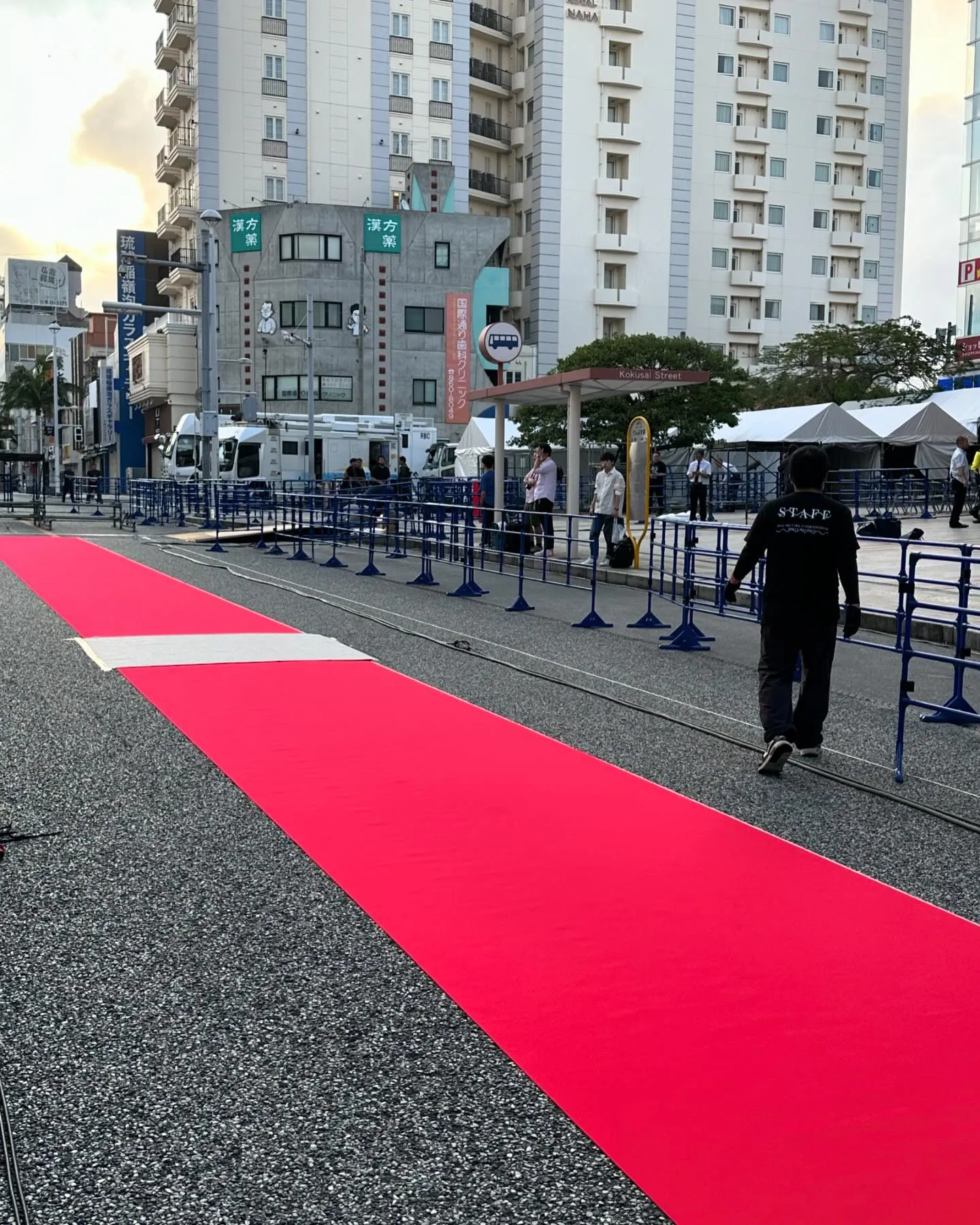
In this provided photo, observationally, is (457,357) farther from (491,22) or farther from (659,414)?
(659,414)

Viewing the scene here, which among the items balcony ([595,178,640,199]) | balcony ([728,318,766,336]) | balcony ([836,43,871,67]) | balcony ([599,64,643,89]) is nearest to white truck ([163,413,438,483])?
Result: balcony ([595,178,640,199])

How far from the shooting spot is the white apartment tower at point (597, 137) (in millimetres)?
68438

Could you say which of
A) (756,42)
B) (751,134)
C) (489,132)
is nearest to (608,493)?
(489,132)

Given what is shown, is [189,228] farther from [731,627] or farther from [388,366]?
[731,627]

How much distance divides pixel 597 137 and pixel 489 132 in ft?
20.5

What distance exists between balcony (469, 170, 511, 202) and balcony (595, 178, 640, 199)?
539 cm

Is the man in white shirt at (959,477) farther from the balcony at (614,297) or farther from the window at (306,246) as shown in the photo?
the balcony at (614,297)

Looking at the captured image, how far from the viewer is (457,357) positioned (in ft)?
215

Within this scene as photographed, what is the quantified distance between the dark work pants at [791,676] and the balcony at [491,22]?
73424 millimetres

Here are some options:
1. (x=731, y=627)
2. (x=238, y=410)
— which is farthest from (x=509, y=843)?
(x=238, y=410)

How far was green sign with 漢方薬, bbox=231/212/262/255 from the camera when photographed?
63812mm

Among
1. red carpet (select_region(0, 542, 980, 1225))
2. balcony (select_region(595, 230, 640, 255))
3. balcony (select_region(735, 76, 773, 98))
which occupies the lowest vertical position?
red carpet (select_region(0, 542, 980, 1225))

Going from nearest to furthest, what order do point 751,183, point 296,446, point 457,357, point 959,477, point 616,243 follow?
point 959,477, point 296,446, point 457,357, point 616,243, point 751,183

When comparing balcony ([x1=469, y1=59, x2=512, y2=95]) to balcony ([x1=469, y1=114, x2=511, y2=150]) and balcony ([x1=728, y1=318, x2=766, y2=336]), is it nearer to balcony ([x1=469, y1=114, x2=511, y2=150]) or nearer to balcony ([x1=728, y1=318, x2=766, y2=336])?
balcony ([x1=469, y1=114, x2=511, y2=150])
